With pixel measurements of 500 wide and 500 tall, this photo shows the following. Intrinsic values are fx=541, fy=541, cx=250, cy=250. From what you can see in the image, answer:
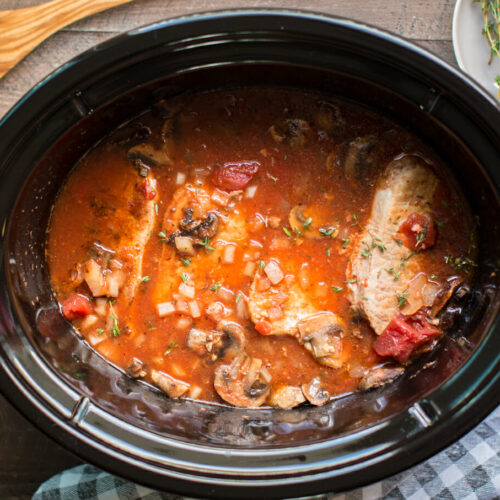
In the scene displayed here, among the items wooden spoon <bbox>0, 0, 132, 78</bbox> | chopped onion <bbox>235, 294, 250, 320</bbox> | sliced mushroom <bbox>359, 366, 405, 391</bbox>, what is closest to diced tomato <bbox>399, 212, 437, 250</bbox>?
sliced mushroom <bbox>359, 366, 405, 391</bbox>

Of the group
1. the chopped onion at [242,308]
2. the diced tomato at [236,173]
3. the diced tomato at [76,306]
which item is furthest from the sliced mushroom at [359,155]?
the diced tomato at [76,306]

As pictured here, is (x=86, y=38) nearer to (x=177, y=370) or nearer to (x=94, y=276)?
(x=94, y=276)

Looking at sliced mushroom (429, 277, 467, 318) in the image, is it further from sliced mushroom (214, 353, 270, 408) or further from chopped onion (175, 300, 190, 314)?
chopped onion (175, 300, 190, 314)

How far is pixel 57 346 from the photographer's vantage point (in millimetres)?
2461

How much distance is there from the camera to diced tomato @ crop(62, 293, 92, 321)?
2584 millimetres

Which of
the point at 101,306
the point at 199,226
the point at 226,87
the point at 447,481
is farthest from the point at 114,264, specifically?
the point at 447,481

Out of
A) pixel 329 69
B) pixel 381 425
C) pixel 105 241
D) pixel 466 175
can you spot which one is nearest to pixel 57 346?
pixel 105 241

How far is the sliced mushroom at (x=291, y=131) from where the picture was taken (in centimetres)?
249

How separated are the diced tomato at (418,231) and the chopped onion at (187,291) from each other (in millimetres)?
1014

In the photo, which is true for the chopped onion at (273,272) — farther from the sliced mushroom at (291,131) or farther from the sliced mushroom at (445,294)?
the sliced mushroom at (445,294)

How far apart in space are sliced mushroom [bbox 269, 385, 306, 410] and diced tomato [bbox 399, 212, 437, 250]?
0.86 meters

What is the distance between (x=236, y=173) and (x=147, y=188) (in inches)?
16.7

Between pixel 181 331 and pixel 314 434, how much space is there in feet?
2.53

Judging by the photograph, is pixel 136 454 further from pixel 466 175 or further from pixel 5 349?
pixel 466 175
